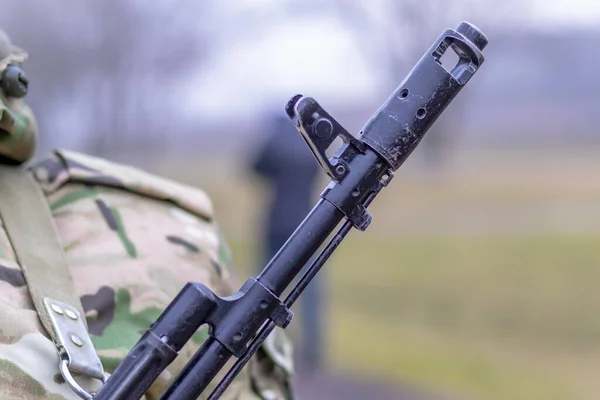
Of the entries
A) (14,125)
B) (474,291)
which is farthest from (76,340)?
(474,291)

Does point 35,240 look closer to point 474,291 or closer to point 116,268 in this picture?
point 116,268

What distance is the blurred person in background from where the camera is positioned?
636 cm

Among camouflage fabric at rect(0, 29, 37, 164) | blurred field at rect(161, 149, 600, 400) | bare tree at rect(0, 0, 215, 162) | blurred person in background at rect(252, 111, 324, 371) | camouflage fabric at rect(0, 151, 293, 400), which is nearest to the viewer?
camouflage fabric at rect(0, 151, 293, 400)

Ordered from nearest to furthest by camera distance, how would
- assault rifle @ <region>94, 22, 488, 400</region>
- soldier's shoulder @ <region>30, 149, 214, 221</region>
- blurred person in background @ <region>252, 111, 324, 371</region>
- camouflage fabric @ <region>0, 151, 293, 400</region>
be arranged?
assault rifle @ <region>94, 22, 488, 400</region> → camouflage fabric @ <region>0, 151, 293, 400</region> → soldier's shoulder @ <region>30, 149, 214, 221</region> → blurred person in background @ <region>252, 111, 324, 371</region>

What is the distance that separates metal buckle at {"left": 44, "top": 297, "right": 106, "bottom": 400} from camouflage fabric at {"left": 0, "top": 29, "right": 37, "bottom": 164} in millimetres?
313

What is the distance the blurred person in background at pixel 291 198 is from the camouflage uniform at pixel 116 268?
14.6 feet

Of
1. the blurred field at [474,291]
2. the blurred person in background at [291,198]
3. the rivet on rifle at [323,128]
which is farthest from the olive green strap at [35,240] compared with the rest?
the blurred person in background at [291,198]

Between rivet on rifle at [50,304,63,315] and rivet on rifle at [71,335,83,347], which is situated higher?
rivet on rifle at [50,304,63,315]

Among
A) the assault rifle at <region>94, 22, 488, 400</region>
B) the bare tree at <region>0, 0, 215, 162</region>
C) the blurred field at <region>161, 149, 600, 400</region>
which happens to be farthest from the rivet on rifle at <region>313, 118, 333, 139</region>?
the bare tree at <region>0, 0, 215, 162</region>

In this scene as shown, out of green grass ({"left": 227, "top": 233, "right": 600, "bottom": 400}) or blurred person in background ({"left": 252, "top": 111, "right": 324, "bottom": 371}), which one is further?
blurred person in background ({"left": 252, "top": 111, "right": 324, "bottom": 371})

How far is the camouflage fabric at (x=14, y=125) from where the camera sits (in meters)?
1.52

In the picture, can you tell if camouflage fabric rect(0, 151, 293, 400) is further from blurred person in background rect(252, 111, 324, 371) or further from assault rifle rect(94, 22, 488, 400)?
blurred person in background rect(252, 111, 324, 371)

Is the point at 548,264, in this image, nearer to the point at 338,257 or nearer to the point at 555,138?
the point at 338,257

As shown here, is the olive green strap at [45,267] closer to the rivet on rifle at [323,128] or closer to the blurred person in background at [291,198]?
the rivet on rifle at [323,128]
